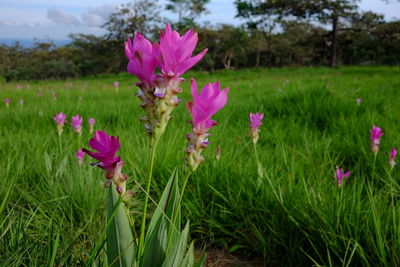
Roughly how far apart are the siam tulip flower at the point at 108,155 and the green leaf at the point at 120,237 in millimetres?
64

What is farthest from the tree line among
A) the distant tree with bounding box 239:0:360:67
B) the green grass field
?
the green grass field

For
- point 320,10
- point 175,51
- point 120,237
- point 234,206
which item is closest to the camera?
point 175,51

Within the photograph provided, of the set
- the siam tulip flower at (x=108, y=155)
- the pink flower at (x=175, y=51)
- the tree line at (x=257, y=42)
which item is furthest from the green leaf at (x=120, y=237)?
the tree line at (x=257, y=42)

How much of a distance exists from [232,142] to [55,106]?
8.11 feet

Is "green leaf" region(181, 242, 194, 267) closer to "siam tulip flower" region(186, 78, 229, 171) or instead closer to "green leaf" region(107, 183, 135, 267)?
"green leaf" region(107, 183, 135, 267)

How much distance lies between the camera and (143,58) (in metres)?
0.68

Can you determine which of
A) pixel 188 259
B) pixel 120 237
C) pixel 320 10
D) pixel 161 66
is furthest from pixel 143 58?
pixel 320 10

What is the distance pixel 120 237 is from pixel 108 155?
24 cm

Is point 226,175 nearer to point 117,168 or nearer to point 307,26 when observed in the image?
point 117,168

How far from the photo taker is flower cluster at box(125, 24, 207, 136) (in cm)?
67

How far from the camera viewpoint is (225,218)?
167cm

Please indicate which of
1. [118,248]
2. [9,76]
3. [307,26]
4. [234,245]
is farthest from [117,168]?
[307,26]

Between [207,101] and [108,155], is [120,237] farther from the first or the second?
[207,101]

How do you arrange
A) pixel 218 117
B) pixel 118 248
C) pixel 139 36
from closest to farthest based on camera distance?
pixel 139 36
pixel 118 248
pixel 218 117
